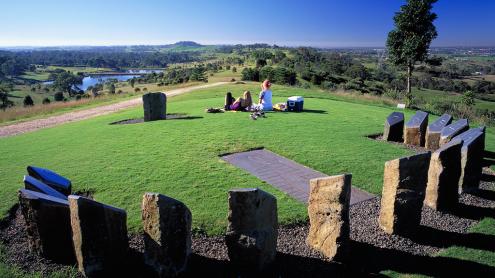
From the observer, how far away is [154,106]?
17.3 metres

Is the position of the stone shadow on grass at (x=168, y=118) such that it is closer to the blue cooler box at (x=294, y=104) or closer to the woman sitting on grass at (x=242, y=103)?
the woman sitting on grass at (x=242, y=103)

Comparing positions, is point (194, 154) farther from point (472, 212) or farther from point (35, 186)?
point (472, 212)

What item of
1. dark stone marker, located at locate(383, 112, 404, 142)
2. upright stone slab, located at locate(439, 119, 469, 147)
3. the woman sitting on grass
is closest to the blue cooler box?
the woman sitting on grass

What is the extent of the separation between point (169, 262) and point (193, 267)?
0.47 metres

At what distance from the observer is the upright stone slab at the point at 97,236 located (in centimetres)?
539

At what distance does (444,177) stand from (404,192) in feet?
5.87

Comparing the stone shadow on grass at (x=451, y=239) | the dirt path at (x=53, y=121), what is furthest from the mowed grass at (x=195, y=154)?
the dirt path at (x=53, y=121)

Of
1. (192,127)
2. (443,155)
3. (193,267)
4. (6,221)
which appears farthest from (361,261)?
(192,127)

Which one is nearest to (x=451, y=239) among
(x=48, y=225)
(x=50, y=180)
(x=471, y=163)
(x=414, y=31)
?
(x=471, y=163)

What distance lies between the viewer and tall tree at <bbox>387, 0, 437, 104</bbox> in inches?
1136

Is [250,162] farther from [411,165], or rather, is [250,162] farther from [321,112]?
[321,112]

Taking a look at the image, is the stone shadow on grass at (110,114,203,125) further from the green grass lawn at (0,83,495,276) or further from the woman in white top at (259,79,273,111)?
the woman in white top at (259,79,273,111)

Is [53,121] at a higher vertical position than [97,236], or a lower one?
lower

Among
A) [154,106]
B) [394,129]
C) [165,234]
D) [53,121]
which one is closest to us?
[165,234]
